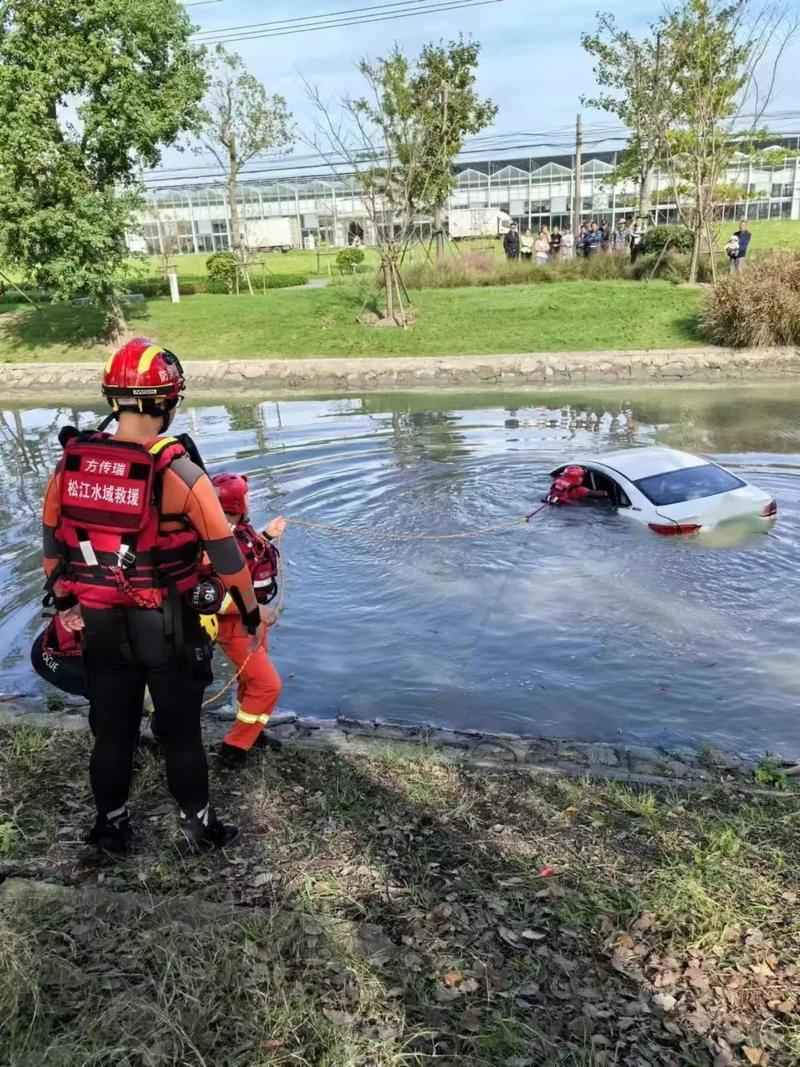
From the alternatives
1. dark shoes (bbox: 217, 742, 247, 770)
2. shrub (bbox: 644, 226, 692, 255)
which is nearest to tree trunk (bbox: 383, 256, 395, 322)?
shrub (bbox: 644, 226, 692, 255)

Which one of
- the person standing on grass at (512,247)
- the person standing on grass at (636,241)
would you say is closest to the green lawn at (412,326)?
the person standing on grass at (636,241)

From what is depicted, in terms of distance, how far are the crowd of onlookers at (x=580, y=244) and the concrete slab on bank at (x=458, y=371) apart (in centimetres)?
932

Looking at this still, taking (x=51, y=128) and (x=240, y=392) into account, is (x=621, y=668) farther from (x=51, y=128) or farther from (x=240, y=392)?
(x=51, y=128)

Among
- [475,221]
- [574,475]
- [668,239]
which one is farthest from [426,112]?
[475,221]

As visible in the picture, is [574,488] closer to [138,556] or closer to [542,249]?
[138,556]

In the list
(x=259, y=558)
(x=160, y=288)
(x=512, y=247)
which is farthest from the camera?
(x=160, y=288)

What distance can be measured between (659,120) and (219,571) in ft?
87.9

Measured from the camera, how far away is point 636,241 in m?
26.5

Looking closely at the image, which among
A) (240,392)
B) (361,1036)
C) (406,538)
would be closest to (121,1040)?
(361,1036)

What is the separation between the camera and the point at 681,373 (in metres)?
18.6

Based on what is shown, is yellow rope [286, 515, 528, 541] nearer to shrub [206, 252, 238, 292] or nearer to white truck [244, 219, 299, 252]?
shrub [206, 252, 238, 292]

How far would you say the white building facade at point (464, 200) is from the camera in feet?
167

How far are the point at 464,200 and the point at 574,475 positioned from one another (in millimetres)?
49226

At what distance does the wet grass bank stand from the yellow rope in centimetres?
502
